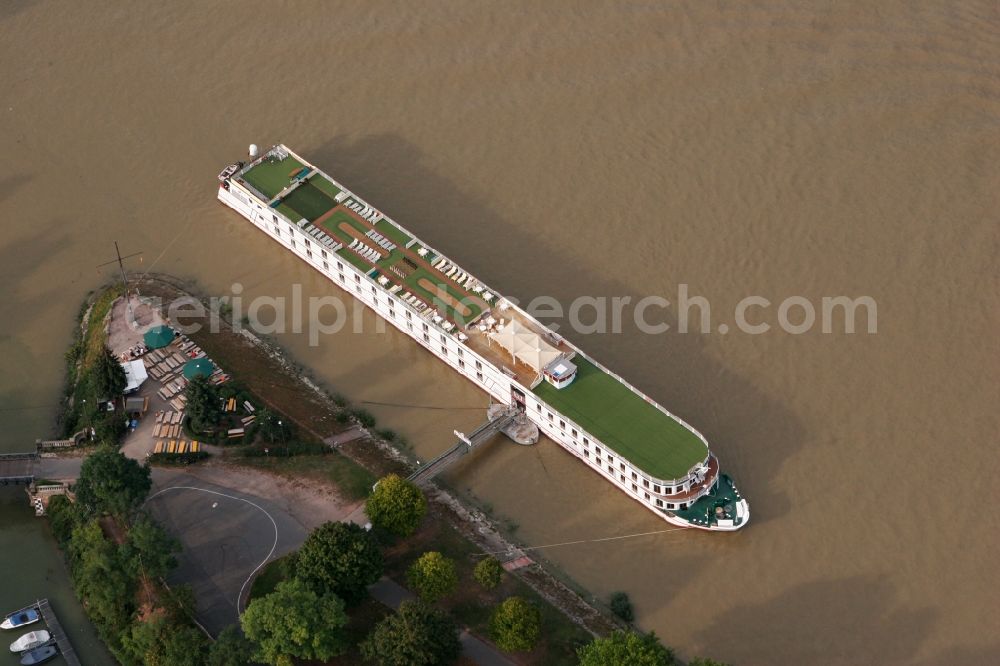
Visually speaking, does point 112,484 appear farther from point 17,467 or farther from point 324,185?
point 324,185

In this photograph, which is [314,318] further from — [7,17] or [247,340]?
[7,17]

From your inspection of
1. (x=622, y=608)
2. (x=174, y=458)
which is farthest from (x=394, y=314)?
(x=622, y=608)

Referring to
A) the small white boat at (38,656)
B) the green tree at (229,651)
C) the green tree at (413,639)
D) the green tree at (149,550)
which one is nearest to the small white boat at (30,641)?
the small white boat at (38,656)

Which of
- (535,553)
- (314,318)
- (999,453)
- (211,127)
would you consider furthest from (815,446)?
(211,127)

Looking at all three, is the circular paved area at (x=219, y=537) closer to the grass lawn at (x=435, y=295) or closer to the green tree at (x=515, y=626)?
the green tree at (x=515, y=626)

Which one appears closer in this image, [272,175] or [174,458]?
[174,458]

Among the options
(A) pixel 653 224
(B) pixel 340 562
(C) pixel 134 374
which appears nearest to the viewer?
(B) pixel 340 562

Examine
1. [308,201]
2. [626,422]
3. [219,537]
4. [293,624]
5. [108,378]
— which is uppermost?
[308,201]
